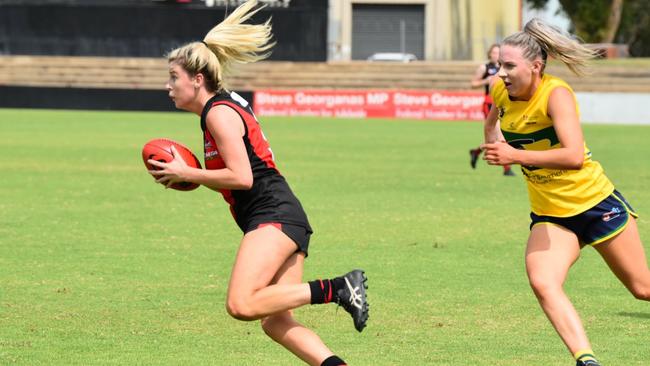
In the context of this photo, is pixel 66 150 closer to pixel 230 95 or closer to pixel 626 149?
pixel 626 149

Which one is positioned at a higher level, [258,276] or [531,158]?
[531,158]

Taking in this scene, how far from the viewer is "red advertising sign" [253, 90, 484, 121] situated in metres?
40.4

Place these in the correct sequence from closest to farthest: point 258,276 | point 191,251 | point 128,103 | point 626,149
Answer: point 258,276, point 191,251, point 626,149, point 128,103

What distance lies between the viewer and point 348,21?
219 feet

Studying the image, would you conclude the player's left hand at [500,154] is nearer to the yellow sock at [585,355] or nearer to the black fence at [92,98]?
the yellow sock at [585,355]

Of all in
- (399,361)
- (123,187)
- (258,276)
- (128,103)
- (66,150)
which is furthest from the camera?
(128,103)

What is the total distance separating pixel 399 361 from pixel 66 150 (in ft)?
61.0

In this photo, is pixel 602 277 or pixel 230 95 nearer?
pixel 230 95

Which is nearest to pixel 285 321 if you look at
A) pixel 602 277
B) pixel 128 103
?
pixel 602 277

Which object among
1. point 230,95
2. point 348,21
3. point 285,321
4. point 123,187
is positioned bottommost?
point 348,21

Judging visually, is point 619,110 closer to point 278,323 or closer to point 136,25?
point 136,25

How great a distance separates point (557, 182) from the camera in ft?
21.7

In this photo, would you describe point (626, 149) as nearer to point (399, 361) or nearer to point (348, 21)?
point (399, 361)

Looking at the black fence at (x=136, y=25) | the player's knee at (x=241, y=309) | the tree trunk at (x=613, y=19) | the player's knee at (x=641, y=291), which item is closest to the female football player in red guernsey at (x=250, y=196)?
the player's knee at (x=241, y=309)
